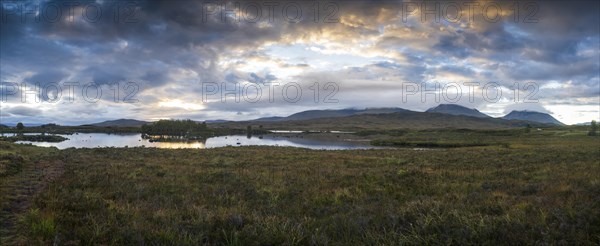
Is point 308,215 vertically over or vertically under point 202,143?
Answer: over

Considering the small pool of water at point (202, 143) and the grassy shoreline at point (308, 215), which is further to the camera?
the small pool of water at point (202, 143)

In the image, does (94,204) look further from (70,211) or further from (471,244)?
(471,244)

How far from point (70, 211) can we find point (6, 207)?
6.32ft

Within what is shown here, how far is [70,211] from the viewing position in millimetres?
8047

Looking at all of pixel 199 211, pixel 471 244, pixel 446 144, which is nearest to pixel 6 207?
pixel 199 211

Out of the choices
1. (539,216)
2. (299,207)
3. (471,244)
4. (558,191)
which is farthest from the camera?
(558,191)

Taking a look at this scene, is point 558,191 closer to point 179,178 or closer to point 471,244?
point 471,244

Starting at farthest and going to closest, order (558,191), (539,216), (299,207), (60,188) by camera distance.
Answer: (60,188), (558,191), (299,207), (539,216)

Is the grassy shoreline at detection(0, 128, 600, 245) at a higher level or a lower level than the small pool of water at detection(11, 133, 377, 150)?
higher

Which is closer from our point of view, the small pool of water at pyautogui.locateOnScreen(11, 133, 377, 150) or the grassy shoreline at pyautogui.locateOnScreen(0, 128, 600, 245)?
the grassy shoreline at pyautogui.locateOnScreen(0, 128, 600, 245)

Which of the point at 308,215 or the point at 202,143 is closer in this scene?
the point at 308,215

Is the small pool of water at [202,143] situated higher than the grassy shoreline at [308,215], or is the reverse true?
the grassy shoreline at [308,215]

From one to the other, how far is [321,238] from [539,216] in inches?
192

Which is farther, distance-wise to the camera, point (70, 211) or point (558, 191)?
point (558, 191)
